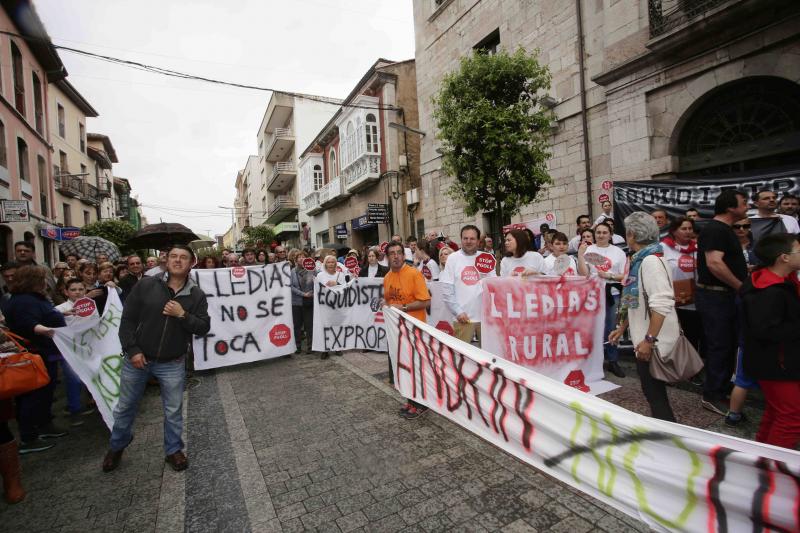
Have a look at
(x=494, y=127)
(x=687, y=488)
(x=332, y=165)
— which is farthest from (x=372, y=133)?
(x=687, y=488)

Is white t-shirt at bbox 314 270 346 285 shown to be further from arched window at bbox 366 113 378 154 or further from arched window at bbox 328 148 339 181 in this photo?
arched window at bbox 328 148 339 181

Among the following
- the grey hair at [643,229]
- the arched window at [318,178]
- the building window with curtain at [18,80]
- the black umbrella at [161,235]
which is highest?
the building window with curtain at [18,80]

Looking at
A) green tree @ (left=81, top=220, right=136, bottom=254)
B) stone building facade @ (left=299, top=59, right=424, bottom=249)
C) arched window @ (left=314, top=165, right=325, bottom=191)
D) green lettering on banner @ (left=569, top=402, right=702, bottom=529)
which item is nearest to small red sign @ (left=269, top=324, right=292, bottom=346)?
green lettering on banner @ (left=569, top=402, right=702, bottom=529)

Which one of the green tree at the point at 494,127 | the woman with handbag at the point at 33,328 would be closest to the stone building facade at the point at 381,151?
the green tree at the point at 494,127

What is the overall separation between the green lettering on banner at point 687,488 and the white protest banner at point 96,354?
4.30 meters

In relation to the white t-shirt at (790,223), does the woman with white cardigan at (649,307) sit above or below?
below

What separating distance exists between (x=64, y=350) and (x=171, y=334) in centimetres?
157

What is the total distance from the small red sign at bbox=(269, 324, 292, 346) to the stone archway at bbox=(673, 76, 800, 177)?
343 inches

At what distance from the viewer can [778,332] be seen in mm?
2623

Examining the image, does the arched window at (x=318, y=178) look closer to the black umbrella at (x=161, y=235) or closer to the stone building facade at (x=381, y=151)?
the stone building facade at (x=381, y=151)

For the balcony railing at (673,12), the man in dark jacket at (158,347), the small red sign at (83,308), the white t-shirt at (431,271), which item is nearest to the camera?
the man in dark jacket at (158,347)

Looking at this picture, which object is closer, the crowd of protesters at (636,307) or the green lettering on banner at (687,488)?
the green lettering on banner at (687,488)

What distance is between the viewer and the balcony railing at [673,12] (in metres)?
8.24

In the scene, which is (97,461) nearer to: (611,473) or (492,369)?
(492,369)
